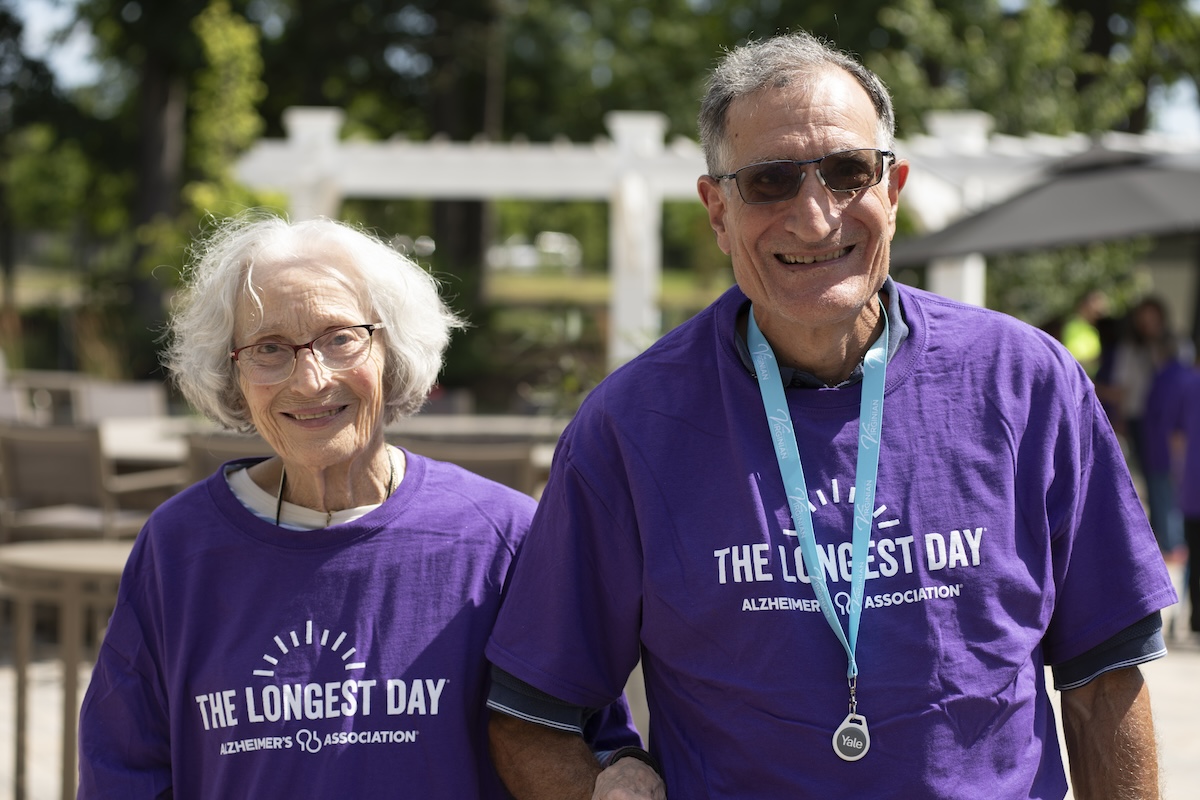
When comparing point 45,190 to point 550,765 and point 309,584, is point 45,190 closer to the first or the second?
point 309,584

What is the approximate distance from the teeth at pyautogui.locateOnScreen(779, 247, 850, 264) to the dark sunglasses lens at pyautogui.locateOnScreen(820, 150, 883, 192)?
9 centimetres

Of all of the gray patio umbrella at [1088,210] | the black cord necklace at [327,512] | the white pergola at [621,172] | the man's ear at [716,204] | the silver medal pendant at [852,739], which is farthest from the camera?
the white pergola at [621,172]

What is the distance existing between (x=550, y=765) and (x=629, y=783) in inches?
6.3

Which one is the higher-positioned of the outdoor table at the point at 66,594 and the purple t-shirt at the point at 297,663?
the purple t-shirt at the point at 297,663

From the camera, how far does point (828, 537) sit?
183 centimetres

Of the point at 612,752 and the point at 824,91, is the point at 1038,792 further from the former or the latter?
the point at 824,91

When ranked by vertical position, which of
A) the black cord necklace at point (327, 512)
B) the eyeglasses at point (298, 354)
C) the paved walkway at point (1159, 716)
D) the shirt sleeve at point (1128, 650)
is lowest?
the paved walkway at point (1159, 716)

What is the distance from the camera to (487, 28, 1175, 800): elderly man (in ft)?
5.91

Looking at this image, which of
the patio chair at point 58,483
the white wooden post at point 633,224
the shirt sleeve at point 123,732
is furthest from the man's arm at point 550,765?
the white wooden post at point 633,224

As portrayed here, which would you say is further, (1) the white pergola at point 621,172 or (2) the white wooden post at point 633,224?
(2) the white wooden post at point 633,224

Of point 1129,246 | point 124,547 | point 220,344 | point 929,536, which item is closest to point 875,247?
point 929,536

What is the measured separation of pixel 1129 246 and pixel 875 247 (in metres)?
13.5

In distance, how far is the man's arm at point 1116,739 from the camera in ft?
6.32

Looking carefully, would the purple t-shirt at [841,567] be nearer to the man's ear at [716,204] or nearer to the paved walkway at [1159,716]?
the man's ear at [716,204]
